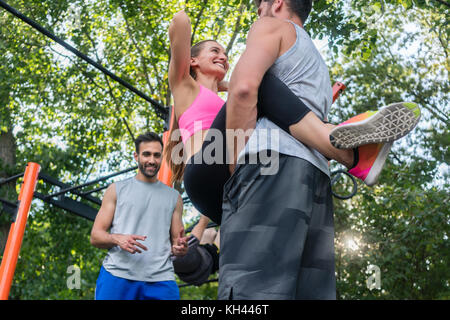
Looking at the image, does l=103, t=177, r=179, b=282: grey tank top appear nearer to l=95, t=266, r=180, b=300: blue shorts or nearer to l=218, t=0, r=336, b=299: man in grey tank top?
l=95, t=266, r=180, b=300: blue shorts

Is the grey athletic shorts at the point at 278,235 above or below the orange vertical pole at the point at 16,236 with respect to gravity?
below

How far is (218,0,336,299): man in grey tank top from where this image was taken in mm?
1310

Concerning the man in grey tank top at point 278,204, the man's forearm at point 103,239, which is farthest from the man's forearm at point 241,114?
the man's forearm at point 103,239

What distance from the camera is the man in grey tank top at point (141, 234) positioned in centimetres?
270

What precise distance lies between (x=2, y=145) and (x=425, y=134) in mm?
10222

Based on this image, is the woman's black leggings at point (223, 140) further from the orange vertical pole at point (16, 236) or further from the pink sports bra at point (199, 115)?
the orange vertical pole at point (16, 236)

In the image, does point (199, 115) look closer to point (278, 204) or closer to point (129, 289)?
point (278, 204)

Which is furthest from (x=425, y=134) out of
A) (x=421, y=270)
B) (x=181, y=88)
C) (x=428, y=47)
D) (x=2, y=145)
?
(x=181, y=88)

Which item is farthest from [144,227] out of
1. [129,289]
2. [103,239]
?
[129,289]

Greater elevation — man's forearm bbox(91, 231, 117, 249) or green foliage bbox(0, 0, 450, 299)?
green foliage bbox(0, 0, 450, 299)

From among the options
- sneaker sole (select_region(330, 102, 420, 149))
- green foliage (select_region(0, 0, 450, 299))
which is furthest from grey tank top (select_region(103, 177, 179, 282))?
green foliage (select_region(0, 0, 450, 299))

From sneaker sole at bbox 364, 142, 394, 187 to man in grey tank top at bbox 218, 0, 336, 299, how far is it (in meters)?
0.13

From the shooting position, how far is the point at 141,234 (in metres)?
2.90

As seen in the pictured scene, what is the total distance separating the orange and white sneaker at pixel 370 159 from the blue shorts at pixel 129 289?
1664 millimetres
